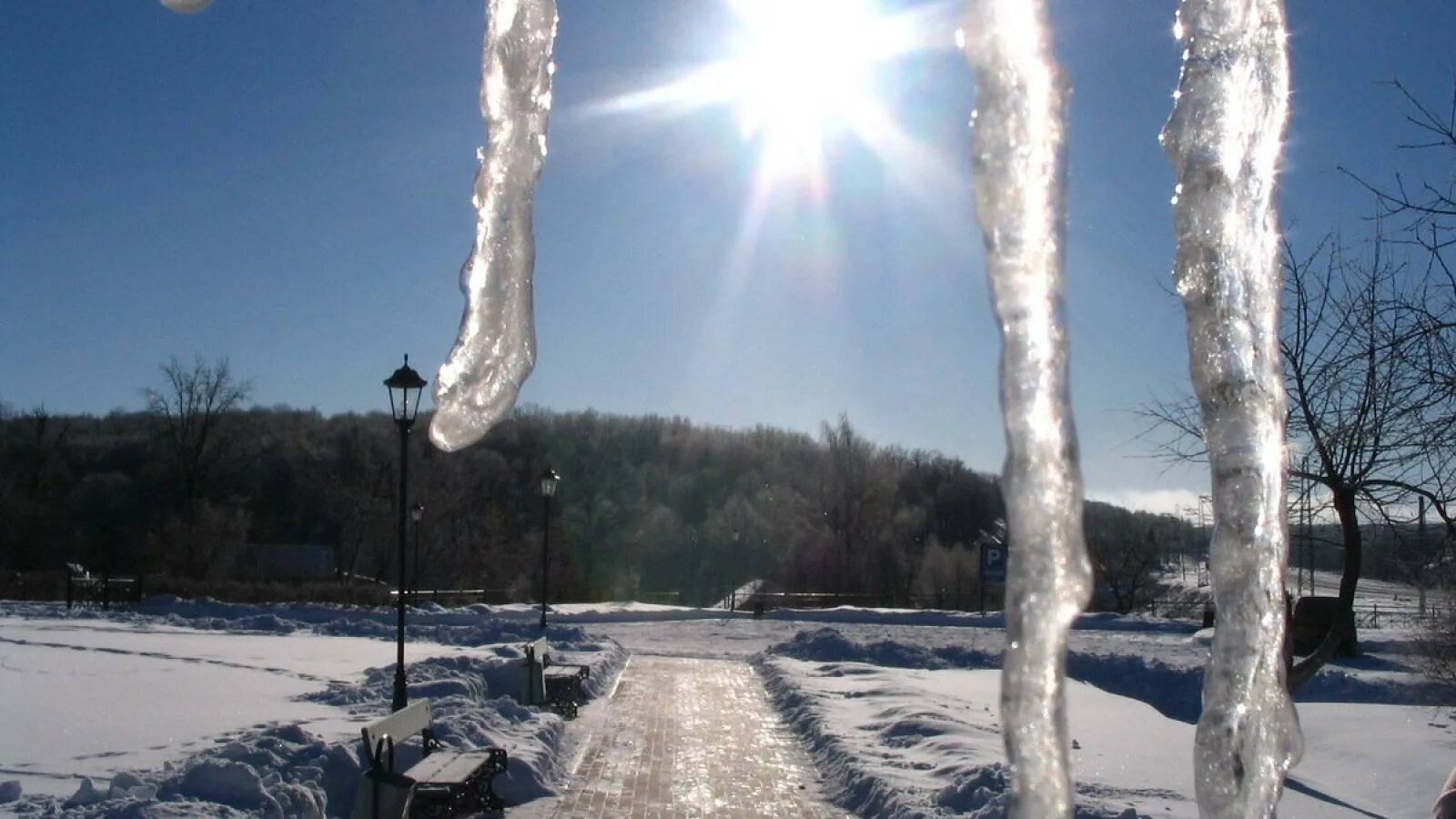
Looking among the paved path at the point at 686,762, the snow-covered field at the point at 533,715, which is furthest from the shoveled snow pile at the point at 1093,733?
the paved path at the point at 686,762

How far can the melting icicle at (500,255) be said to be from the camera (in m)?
1.59

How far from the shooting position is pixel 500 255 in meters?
1.64

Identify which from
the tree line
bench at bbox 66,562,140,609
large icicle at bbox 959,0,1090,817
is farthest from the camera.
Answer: the tree line

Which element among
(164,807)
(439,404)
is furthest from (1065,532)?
(164,807)

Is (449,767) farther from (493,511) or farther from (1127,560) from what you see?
(493,511)

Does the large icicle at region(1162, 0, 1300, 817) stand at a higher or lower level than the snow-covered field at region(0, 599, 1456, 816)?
higher

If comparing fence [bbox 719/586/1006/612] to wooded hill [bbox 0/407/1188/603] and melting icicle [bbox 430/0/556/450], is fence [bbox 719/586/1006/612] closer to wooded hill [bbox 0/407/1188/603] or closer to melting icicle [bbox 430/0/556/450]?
wooded hill [bbox 0/407/1188/603]

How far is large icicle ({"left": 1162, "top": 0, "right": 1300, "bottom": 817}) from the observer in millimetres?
1582

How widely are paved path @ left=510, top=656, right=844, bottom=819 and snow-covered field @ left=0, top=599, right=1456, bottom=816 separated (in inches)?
12.5

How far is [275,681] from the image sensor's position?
1522 cm

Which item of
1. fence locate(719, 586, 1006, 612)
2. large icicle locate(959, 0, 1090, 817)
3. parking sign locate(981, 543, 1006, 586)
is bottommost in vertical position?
fence locate(719, 586, 1006, 612)

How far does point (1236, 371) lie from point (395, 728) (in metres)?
8.02

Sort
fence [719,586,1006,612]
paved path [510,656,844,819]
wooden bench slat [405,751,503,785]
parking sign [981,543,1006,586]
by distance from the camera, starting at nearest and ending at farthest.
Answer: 1. wooden bench slat [405,751,503,785]
2. paved path [510,656,844,819]
3. parking sign [981,543,1006,586]
4. fence [719,586,1006,612]

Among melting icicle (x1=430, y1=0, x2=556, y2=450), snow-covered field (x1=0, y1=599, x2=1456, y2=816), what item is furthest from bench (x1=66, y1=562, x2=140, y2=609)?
melting icicle (x1=430, y1=0, x2=556, y2=450)
